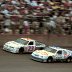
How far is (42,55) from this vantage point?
63.3 ft

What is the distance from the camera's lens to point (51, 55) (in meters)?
19.7

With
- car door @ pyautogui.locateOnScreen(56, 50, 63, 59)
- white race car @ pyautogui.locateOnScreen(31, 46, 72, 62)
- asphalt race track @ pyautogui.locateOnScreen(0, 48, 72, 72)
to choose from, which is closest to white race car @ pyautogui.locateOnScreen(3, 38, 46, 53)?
asphalt race track @ pyautogui.locateOnScreen(0, 48, 72, 72)

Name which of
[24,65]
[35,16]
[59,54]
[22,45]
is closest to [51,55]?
[59,54]

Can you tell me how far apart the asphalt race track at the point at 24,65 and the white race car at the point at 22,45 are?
0.55 meters

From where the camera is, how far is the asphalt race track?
16.6 meters

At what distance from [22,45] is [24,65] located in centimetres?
431

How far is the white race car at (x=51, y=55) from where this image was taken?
19.3m

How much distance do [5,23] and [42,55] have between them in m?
4.37

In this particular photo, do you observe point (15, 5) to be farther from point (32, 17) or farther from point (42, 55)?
point (42, 55)

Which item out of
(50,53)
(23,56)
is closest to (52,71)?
(50,53)

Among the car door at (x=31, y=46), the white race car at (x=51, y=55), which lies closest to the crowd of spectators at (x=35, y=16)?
the car door at (x=31, y=46)

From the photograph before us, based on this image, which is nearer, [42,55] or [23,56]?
[42,55]

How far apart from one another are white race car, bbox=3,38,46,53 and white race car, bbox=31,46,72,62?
2075 millimetres

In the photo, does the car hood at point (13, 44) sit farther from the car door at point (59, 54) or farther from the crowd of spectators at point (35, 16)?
the car door at point (59, 54)
